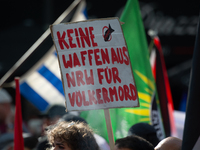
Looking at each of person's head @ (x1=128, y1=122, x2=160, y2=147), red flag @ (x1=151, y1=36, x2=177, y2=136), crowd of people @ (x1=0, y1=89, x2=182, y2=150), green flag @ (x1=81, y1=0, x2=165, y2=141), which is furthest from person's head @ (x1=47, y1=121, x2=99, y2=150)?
red flag @ (x1=151, y1=36, x2=177, y2=136)

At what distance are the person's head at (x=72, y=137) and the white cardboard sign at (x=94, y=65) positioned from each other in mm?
332

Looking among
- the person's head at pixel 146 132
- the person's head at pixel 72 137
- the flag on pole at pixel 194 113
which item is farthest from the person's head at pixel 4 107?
the flag on pole at pixel 194 113

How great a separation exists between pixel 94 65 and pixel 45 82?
2.14 m

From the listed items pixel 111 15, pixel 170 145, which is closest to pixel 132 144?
pixel 170 145

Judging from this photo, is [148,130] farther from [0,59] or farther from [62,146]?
[0,59]

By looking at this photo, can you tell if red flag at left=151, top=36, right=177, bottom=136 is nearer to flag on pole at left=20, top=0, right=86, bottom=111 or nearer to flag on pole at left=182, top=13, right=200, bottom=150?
flag on pole at left=20, top=0, right=86, bottom=111

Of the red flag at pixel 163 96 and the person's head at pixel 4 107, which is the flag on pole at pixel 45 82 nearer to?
the person's head at pixel 4 107

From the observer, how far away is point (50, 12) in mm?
9375

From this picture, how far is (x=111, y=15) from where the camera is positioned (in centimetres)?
949

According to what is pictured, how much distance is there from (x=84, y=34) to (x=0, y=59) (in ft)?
20.1

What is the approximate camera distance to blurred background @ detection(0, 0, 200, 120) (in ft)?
28.1

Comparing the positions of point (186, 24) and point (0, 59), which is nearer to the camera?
point (0, 59)

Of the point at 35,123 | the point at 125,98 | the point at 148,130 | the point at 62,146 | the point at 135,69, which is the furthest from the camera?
the point at 35,123

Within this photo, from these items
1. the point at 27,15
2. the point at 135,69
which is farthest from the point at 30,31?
the point at 135,69
